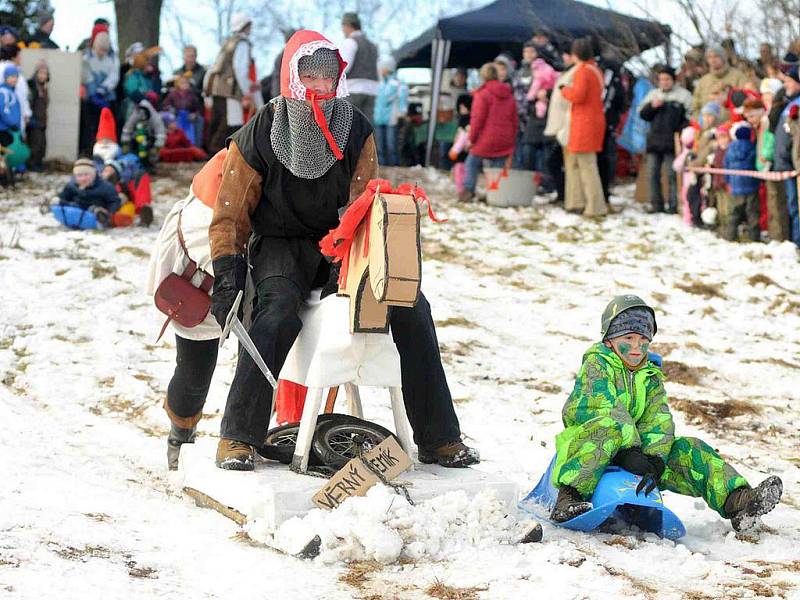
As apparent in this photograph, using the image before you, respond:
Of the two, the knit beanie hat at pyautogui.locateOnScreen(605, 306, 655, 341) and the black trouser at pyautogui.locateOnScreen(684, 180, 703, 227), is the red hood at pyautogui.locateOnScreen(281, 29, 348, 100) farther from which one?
the black trouser at pyautogui.locateOnScreen(684, 180, 703, 227)

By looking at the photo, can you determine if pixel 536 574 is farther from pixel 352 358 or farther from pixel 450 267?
pixel 450 267

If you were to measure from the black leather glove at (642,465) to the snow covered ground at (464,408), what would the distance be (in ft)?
0.62

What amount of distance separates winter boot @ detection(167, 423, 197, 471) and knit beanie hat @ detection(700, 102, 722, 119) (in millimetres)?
8584

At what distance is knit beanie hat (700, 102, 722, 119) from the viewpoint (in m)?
12.2

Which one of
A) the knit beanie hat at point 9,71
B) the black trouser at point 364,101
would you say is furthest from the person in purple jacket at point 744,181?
the knit beanie hat at point 9,71

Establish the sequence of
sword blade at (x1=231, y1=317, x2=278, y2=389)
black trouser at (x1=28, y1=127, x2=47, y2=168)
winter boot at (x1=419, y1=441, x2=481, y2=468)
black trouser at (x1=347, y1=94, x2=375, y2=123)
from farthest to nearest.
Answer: black trouser at (x1=347, y1=94, x2=375, y2=123) < black trouser at (x1=28, y1=127, x2=47, y2=168) < winter boot at (x1=419, y1=441, x2=481, y2=468) < sword blade at (x1=231, y1=317, x2=278, y2=389)

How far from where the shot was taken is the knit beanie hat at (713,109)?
40.1ft

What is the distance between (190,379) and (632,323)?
1783 millimetres

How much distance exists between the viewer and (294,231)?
439 cm

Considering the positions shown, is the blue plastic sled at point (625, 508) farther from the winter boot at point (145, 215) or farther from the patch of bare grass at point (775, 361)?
the winter boot at point (145, 215)

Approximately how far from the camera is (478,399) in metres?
6.41

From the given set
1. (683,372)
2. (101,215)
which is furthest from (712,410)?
(101,215)

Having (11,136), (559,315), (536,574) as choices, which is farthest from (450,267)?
(536,574)

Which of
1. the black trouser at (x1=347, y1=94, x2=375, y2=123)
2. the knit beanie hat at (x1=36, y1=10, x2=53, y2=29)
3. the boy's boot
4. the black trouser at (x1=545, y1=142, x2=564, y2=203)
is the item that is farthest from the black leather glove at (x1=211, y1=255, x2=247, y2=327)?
the knit beanie hat at (x1=36, y1=10, x2=53, y2=29)
